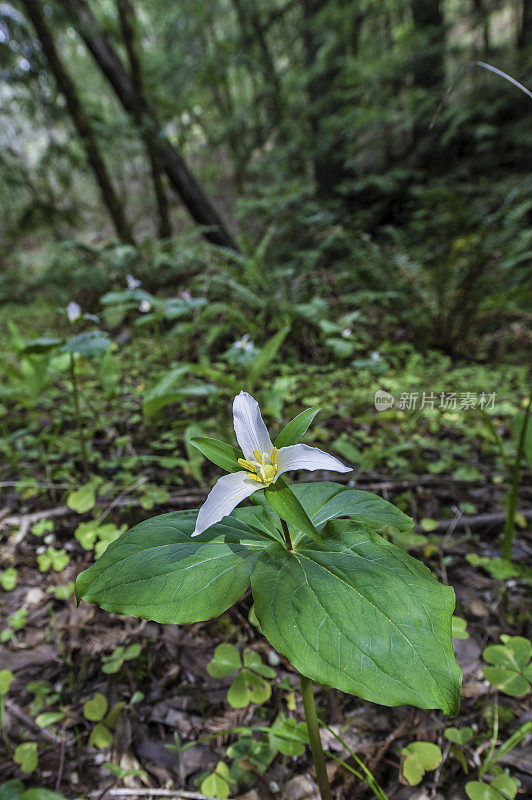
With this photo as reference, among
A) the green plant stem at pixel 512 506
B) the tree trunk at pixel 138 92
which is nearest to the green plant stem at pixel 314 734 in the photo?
the green plant stem at pixel 512 506

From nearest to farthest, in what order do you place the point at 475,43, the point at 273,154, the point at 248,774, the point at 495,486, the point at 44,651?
the point at 248,774 < the point at 44,651 < the point at 495,486 < the point at 475,43 < the point at 273,154

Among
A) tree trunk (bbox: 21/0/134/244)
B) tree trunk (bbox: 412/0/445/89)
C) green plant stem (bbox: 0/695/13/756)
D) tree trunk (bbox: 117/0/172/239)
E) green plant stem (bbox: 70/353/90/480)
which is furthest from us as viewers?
tree trunk (bbox: 412/0/445/89)

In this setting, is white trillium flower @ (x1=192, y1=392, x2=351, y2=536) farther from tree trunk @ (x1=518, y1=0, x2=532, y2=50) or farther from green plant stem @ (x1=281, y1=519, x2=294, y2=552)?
tree trunk @ (x1=518, y1=0, x2=532, y2=50)

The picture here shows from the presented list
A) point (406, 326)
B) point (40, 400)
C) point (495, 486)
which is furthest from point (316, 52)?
point (495, 486)

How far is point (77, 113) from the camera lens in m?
5.10

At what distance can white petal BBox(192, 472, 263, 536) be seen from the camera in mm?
699

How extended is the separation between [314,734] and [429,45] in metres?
7.87

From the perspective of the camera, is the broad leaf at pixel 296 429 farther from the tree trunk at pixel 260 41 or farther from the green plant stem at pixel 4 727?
the tree trunk at pixel 260 41

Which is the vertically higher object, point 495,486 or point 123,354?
point 123,354

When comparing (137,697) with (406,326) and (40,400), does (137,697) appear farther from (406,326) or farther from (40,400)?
(406,326)

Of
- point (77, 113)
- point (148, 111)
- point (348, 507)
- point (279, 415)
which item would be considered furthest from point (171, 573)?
point (148, 111)

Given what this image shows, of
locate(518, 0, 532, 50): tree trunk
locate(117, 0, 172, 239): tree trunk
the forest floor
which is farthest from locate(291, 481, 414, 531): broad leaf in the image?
locate(518, 0, 532, 50): tree trunk

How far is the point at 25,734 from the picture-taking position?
3.72 feet

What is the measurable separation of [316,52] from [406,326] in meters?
5.33
